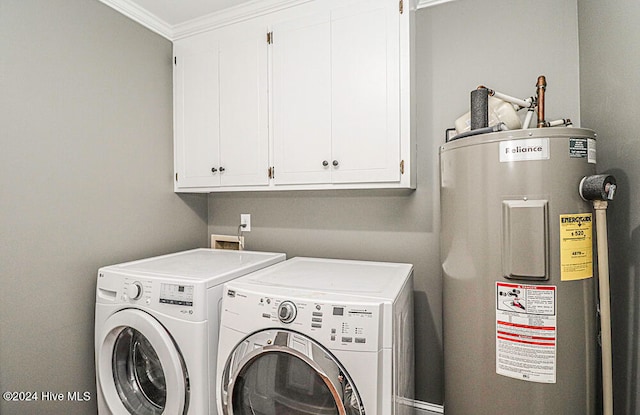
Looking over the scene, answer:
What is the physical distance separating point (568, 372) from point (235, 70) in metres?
2.15

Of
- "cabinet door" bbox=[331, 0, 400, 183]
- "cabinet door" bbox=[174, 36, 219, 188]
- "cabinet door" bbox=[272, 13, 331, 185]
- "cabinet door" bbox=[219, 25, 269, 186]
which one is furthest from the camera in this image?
"cabinet door" bbox=[174, 36, 219, 188]

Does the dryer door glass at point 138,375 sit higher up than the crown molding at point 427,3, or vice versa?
the crown molding at point 427,3

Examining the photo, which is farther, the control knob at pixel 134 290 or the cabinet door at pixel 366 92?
the cabinet door at pixel 366 92

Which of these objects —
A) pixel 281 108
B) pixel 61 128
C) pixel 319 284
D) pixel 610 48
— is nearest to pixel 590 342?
pixel 319 284

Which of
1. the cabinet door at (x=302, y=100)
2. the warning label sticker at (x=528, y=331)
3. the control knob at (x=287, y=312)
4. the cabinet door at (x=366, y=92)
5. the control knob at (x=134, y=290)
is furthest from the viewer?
the cabinet door at (x=302, y=100)

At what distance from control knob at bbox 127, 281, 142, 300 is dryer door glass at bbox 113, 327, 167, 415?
0.19m

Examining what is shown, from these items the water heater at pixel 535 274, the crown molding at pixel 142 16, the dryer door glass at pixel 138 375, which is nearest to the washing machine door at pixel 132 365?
the dryer door glass at pixel 138 375

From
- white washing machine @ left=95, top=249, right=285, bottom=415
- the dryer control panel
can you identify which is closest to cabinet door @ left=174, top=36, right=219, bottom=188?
white washing machine @ left=95, top=249, right=285, bottom=415

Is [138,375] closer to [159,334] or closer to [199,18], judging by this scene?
[159,334]

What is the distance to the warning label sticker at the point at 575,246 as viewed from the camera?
1100mm

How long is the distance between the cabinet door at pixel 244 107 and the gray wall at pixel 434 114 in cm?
36

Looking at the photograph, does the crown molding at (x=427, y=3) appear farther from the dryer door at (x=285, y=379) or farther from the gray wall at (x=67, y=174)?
the dryer door at (x=285, y=379)

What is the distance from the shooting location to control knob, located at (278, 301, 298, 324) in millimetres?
1226

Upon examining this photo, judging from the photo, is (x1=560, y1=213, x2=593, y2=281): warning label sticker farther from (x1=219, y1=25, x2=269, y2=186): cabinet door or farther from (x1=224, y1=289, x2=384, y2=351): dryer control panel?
(x1=219, y1=25, x2=269, y2=186): cabinet door
